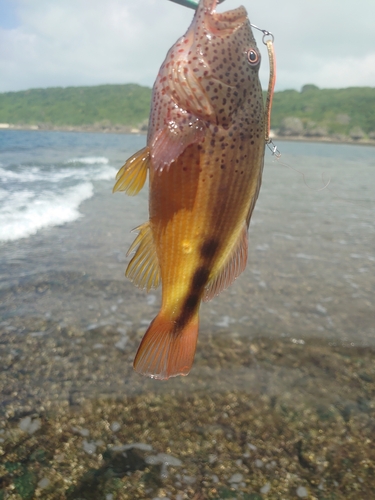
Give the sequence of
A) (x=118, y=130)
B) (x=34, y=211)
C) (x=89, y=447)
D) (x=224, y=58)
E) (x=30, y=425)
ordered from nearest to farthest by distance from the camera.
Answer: (x=224, y=58) → (x=89, y=447) → (x=30, y=425) → (x=34, y=211) → (x=118, y=130)

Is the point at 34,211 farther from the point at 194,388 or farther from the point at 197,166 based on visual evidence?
the point at 197,166

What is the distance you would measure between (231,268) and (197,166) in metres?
0.52

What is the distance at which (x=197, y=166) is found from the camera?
5.21 feet

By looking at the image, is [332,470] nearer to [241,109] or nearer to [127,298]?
[241,109]

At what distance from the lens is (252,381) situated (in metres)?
4.05

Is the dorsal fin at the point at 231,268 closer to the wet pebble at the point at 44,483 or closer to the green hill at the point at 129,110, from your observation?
the wet pebble at the point at 44,483

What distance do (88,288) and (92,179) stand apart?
11.2 m

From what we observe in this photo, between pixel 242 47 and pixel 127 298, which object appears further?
pixel 127 298

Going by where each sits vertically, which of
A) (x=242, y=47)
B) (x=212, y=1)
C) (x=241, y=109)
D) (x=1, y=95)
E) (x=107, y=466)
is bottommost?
(x=107, y=466)

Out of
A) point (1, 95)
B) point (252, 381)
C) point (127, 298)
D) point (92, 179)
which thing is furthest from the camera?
point (1, 95)

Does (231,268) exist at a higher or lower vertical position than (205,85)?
lower

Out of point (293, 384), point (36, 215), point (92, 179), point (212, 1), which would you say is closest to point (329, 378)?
point (293, 384)

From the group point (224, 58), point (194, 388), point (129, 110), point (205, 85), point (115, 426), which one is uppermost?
point (129, 110)

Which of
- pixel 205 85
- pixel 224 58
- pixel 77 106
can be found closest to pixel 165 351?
pixel 205 85
